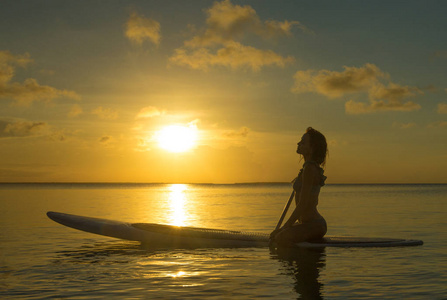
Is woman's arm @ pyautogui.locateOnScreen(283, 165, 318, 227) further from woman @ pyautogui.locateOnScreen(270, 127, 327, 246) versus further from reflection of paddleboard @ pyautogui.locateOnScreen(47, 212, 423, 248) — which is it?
reflection of paddleboard @ pyautogui.locateOnScreen(47, 212, 423, 248)

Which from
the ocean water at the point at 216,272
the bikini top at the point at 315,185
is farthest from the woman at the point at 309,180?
the ocean water at the point at 216,272

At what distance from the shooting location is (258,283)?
30.8 feet

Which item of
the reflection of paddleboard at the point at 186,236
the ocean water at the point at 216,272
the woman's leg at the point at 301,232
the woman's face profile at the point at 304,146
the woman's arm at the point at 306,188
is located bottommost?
the ocean water at the point at 216,272

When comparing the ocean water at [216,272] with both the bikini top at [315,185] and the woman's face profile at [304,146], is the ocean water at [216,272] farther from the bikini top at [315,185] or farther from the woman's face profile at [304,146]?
the woman's face profile at [304,146]

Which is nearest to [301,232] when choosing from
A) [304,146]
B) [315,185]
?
[315,185]

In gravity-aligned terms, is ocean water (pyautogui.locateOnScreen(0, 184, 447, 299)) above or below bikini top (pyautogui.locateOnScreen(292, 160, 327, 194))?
below

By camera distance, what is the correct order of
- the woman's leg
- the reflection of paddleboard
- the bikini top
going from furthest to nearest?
the reflection of paddleboard → the woman's leg → the bikini top

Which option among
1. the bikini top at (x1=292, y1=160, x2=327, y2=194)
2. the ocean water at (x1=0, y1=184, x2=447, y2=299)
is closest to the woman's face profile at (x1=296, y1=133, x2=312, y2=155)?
the bikini top at (x1=292, y1=160, x2=327, y2=194)

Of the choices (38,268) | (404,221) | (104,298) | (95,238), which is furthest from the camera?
(404,221)

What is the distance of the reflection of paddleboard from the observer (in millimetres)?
13164

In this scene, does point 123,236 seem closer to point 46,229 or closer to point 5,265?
point 5,265

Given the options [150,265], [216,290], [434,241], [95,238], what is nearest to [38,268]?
[150,265]

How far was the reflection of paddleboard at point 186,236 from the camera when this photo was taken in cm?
1316

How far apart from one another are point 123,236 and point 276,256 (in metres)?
5.13
